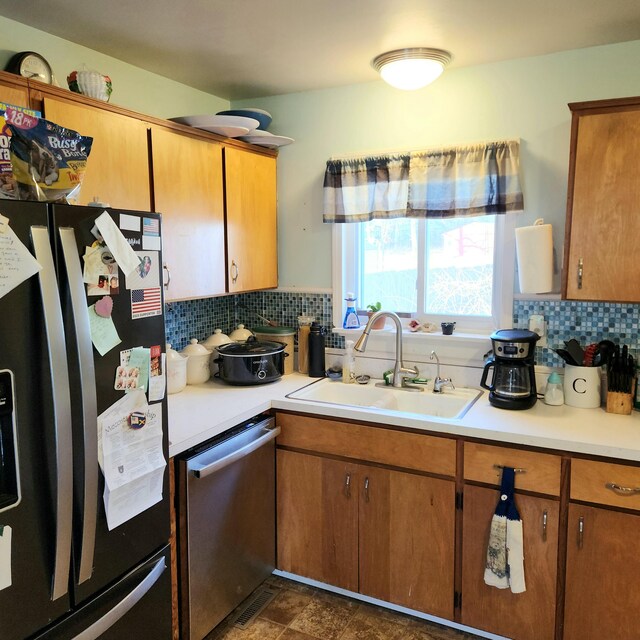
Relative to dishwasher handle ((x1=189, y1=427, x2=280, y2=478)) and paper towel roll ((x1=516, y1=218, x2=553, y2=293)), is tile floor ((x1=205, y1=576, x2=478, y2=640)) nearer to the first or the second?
dishwasher handle ((x1=189, y1=427, x2=280, y2=478))

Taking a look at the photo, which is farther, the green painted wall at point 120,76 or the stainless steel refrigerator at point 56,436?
the green painted wall at point 120,76

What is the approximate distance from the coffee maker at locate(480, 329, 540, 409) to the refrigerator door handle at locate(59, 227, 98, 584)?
1581mm

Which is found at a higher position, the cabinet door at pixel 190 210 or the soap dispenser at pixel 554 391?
the cabinet door at pixel 190 210

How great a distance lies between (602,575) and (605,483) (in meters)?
0.33

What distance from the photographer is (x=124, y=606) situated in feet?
5.35

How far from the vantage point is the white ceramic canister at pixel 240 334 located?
2.95 metres

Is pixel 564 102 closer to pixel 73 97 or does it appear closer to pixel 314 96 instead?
pixel 314 96

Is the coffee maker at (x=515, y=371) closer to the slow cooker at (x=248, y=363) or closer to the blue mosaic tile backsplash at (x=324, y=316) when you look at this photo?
the blue mosaic tile backsplash at (x=324, y=316)

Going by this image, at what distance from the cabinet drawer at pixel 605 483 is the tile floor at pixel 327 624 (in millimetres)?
817

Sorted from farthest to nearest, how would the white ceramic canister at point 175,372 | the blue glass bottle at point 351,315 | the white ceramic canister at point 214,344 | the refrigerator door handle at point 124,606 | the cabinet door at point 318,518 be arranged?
1. the blue glass bottle at point 351,315
2. the white ceramic canister at point 214,344
3. the white ceramic canister at point 175,372
4. the cabinet door at point 318,518
5. the refrigerator door handle at point 124,606

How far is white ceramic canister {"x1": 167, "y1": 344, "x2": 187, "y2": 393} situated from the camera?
2.52 m

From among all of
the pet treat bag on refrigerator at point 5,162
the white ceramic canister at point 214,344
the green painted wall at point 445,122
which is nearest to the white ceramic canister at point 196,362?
the white ceramic canister at point 214,344

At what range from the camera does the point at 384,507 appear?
2.29 m

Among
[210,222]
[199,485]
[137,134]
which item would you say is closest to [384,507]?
[199,485]
